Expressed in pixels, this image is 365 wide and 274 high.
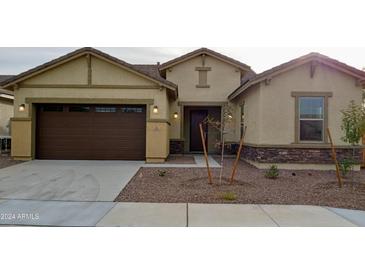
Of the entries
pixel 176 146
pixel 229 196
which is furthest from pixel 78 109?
pixel 229 196

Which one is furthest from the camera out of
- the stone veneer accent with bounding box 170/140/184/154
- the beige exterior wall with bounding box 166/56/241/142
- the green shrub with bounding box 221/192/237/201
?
the beige exterior wall with bounding box 166/56/241/142

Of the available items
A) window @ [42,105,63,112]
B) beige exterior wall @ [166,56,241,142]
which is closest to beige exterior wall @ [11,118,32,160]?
window @ [42,105,63,112]

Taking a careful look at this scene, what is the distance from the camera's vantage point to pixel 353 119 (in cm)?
779

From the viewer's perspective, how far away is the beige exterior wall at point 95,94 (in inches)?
482

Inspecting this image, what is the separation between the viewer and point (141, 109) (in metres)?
12.8

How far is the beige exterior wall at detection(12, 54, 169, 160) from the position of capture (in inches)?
482

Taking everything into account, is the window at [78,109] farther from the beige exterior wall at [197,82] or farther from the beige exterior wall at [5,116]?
the beige exterior wall at [5,116]

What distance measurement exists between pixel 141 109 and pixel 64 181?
18.5ft

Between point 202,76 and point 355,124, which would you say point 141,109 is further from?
point 355,124

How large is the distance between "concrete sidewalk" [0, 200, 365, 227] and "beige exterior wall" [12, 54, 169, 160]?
6.67 meters

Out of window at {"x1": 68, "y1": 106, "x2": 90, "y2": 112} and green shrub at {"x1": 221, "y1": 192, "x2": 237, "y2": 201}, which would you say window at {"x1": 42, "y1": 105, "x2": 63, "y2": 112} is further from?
green shrub at {"x1": 221, "y1": 192, "x2": 237, "y2": 201}

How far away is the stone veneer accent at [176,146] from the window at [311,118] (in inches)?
279
